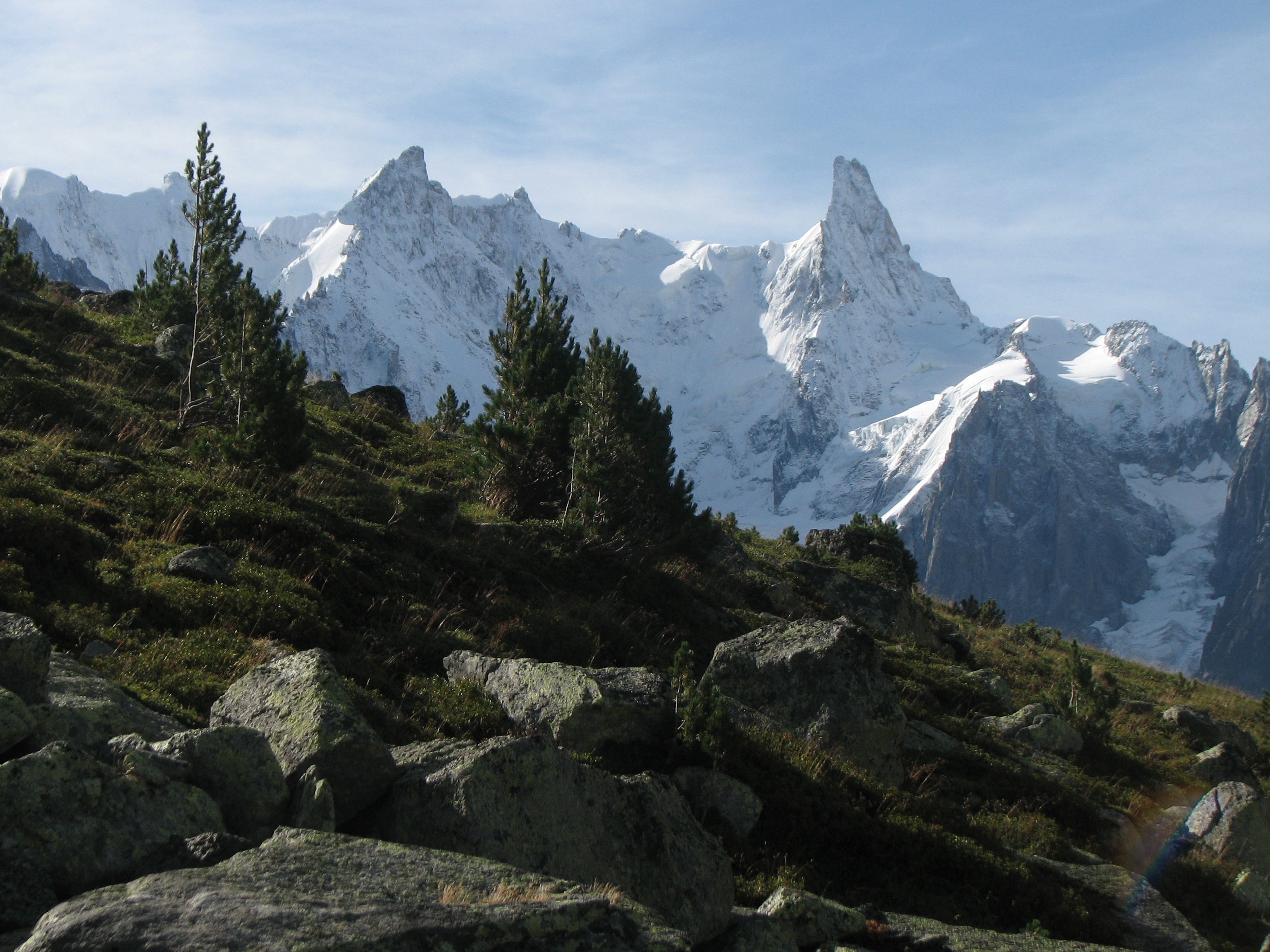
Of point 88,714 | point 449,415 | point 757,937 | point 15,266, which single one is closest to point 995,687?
point 757,937

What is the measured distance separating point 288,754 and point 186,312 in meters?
24.3

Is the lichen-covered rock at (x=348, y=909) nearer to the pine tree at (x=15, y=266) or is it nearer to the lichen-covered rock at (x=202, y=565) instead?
the lichen-covered rock at (x=202, y=565)

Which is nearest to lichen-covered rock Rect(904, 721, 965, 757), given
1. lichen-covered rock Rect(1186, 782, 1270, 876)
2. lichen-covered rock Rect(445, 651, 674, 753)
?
lichen-covered rock Rect(1186, 782, 1270, 876)

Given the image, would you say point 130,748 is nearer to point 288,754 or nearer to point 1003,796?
point 288,754

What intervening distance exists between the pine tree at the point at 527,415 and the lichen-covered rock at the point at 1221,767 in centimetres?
1499

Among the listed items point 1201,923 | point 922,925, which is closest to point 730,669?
point 922,925

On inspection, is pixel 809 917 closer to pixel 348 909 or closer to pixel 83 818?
pixel 348 909

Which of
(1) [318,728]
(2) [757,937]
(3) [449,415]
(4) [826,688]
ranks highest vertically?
(3) [449,415]

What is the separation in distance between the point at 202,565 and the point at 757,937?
824 cm

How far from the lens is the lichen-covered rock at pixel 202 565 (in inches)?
437

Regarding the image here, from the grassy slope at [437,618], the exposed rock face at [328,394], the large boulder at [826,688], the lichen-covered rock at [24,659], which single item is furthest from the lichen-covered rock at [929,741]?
the exposed rock face at [328,394]

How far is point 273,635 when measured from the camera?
34.6 feet

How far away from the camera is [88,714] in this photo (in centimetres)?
621

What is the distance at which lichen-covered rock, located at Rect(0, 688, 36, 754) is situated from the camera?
→ 4977 millimetres
